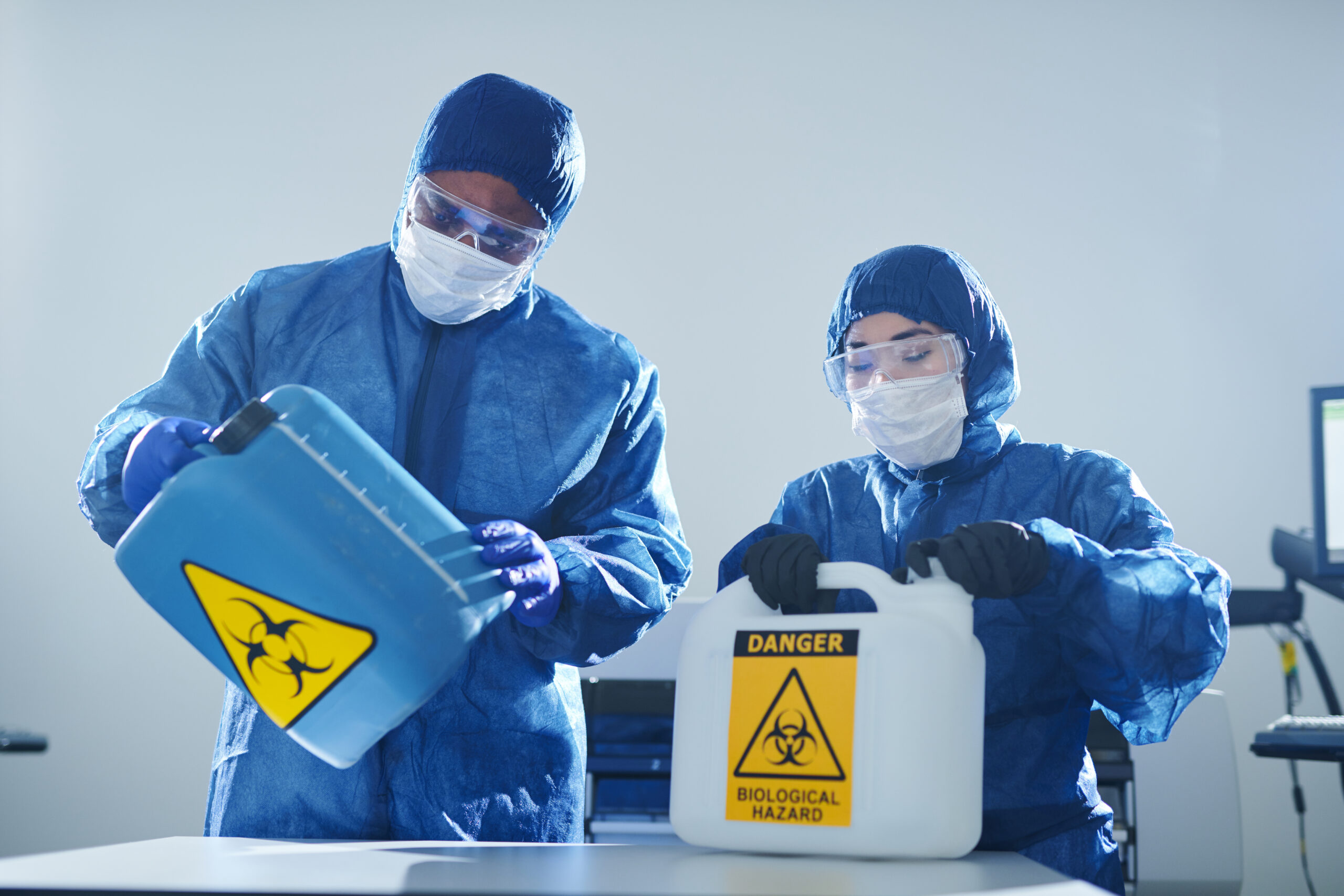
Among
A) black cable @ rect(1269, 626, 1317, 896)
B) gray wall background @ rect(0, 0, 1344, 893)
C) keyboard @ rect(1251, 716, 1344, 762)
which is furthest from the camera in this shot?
gray wall background @ rect(0, 0, 1344, 893)

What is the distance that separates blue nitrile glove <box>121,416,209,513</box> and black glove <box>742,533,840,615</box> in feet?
1.65

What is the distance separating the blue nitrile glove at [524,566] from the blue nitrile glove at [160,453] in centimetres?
26

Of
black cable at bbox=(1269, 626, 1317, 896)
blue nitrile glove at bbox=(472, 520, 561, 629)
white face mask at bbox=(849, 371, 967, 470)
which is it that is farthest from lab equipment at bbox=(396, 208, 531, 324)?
black cable at bbox=(1269, 626, 1317, 896)

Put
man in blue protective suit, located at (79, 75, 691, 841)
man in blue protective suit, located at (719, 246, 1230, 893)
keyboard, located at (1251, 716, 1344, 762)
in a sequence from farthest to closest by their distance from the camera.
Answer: keyboard, located at (1251, 716, 1344, 762), man in blue protective suit, located at (79, 75, 691, 841), man in blue protective suit, located at (719, 246, 1230, 893)

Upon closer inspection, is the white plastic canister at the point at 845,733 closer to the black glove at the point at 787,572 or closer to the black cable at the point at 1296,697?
the black glove at the point at 787,572

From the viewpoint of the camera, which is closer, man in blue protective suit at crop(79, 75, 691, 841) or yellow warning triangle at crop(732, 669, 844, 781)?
yellow warning triangle at crop(732, 669, 844, 781)

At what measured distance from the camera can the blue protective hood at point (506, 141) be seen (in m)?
1.21

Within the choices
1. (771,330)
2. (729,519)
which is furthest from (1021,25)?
(729,519)

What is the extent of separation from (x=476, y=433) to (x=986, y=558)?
23.4 inches

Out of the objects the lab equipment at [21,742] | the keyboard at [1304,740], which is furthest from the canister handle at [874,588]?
the lab equipment at [21,742]

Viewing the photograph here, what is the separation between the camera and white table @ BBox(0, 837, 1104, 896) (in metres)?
0.68

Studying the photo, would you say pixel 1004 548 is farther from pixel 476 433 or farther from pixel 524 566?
pixel 476 433

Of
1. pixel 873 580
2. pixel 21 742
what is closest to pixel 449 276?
pixel 873 580

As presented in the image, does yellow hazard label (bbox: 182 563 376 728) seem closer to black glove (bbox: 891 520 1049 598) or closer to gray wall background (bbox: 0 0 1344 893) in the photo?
black glove (bbox: 891 520 1049 598)
